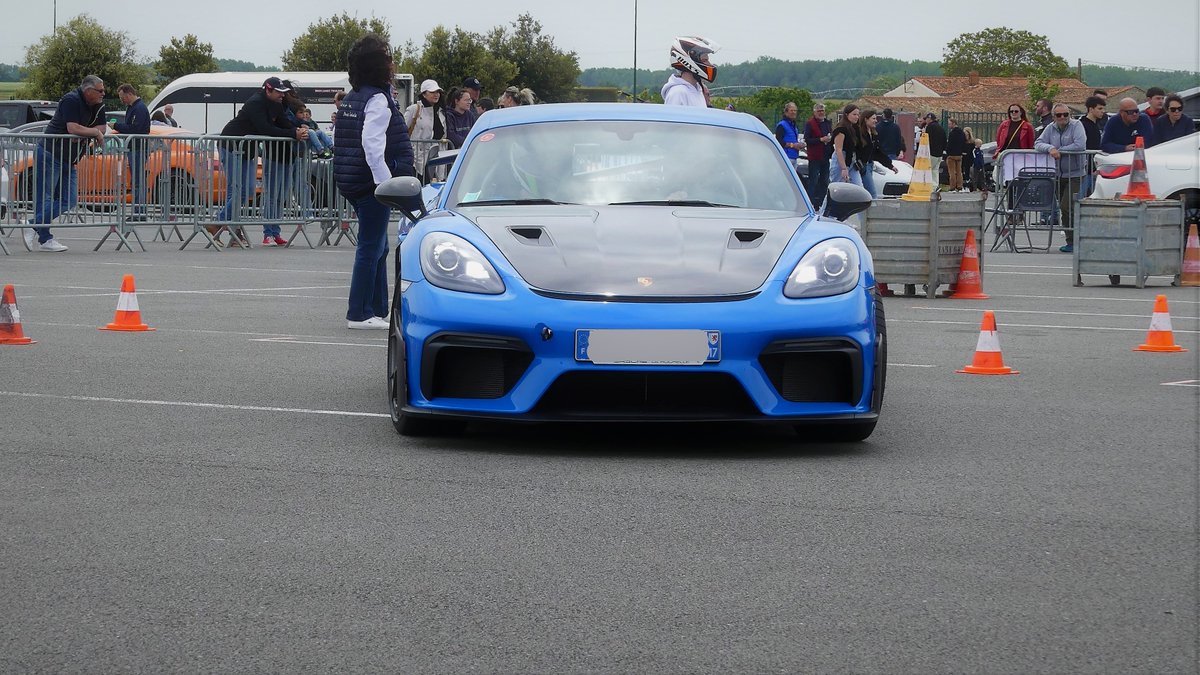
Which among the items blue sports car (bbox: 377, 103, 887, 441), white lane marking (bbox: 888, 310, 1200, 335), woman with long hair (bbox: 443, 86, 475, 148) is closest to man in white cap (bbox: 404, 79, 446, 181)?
woman with long hair (bbox: 443, 86, 475, 148)

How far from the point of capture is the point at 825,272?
6.55m

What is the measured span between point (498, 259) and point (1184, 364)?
16.4 ft

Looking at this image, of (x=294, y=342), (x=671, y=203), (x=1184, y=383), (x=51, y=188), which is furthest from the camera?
(x=51, y=188)

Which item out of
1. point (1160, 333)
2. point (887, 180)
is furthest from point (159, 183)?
point (887, 180)

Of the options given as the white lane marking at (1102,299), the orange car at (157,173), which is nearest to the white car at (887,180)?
the orange car at (157,173)

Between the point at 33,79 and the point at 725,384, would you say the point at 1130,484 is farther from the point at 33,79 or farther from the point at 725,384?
the point at 33,79

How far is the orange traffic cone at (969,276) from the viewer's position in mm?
14680

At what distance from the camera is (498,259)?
6477 millimetres

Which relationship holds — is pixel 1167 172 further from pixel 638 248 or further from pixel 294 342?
pixel 638 248

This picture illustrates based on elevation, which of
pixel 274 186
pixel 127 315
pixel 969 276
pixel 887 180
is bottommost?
pixel 127 315

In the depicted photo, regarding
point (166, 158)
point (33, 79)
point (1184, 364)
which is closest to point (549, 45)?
point (33, 79)

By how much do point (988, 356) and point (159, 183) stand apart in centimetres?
1291

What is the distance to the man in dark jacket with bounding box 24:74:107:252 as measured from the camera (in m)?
18.8

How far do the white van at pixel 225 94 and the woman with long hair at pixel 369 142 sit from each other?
31524 mm
